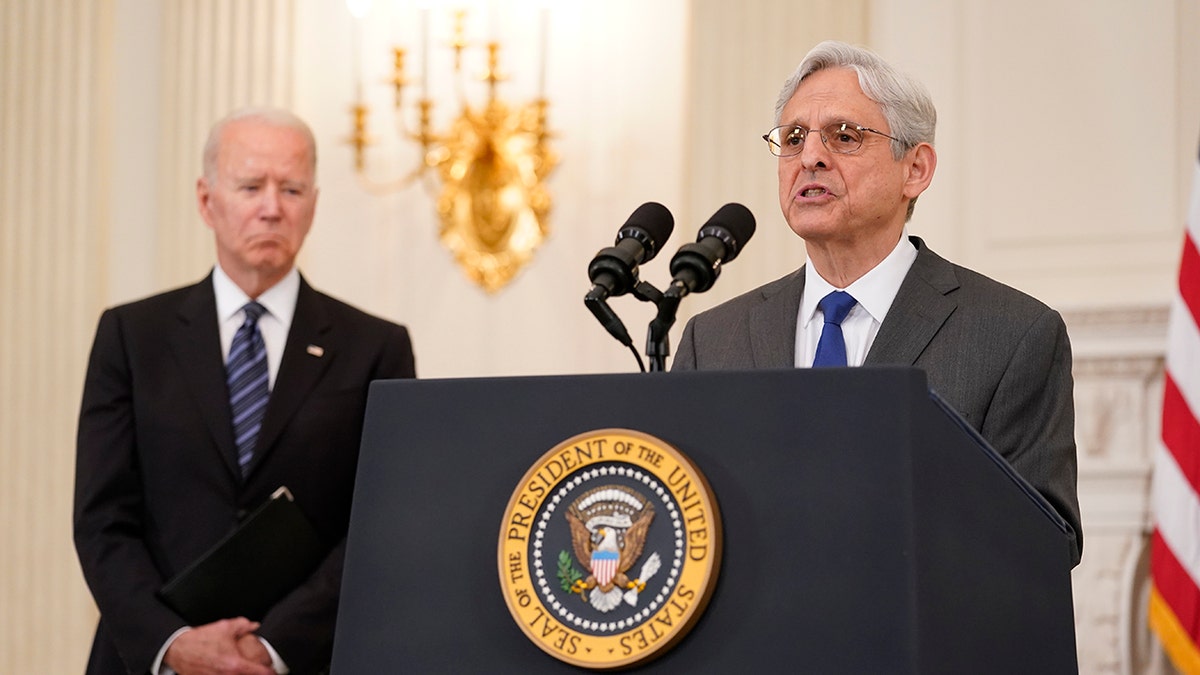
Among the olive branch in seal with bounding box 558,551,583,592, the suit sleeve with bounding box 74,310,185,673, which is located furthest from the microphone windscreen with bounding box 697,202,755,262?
the suit sleeve with bounding box 74,310,185,673

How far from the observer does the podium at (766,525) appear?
4.84 ft

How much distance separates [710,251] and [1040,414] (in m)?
0.55

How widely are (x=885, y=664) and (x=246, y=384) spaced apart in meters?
2.13

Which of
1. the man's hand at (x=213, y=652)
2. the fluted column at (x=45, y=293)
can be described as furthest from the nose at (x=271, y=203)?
the fluted column at (x=45, y=293)

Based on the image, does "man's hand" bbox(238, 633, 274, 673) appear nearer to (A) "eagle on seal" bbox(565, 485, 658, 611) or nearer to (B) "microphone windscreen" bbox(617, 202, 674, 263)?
(B) "microphone windscreen" bbox(617, 202, 674, 263)

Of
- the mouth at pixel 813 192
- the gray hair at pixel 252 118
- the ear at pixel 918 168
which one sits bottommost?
the mouth at pixel 813 192

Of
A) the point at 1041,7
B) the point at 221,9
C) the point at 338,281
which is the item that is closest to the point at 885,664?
the point at 1041,7

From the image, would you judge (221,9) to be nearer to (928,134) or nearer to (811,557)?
(928,134)

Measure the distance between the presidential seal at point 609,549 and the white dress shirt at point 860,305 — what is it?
0.80 metres

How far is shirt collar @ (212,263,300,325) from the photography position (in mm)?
3389

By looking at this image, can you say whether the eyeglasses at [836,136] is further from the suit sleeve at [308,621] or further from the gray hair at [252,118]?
the gray hair at [252,118]

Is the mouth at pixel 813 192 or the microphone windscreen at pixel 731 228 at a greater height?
the mouth at pixel 813 192

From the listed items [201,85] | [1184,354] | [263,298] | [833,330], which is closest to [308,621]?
[263,298]

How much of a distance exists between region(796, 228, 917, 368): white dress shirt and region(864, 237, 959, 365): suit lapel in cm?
3
